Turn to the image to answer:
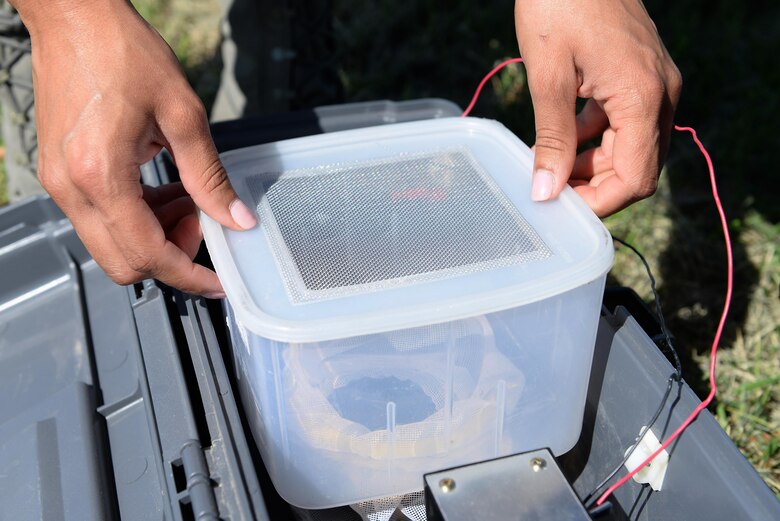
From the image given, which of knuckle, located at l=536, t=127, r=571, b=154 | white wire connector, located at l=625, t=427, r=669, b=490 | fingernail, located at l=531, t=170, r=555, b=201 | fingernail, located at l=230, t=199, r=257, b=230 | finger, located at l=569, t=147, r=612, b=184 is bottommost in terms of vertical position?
white wire connector, located at l=625, t=427, r=669, b=490

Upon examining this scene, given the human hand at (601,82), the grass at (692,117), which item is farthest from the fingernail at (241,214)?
the grass at (692,117)

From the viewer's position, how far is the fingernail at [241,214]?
83 cm

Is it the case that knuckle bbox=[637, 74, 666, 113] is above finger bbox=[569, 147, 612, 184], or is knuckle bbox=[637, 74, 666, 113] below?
above

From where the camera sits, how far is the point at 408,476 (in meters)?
0.85

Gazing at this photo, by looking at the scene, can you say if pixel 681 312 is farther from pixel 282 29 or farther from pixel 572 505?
pixel 282 29

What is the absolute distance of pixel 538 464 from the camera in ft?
2.49

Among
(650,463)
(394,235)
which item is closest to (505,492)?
(650,463)

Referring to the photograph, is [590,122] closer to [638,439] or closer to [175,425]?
[638,439]

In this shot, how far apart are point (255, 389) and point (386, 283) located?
181 mm

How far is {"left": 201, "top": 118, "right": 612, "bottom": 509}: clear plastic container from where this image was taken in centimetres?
75

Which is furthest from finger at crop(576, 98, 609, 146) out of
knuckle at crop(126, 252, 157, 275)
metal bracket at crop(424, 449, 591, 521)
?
knuckle at crop(126, 252, 157, 275)

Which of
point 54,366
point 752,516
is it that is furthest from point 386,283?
point 54,366

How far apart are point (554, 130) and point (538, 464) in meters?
0.37

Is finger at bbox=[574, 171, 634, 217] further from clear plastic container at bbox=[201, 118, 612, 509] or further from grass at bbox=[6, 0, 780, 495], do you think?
grass at bbox=[6, 0, 780, 495]
